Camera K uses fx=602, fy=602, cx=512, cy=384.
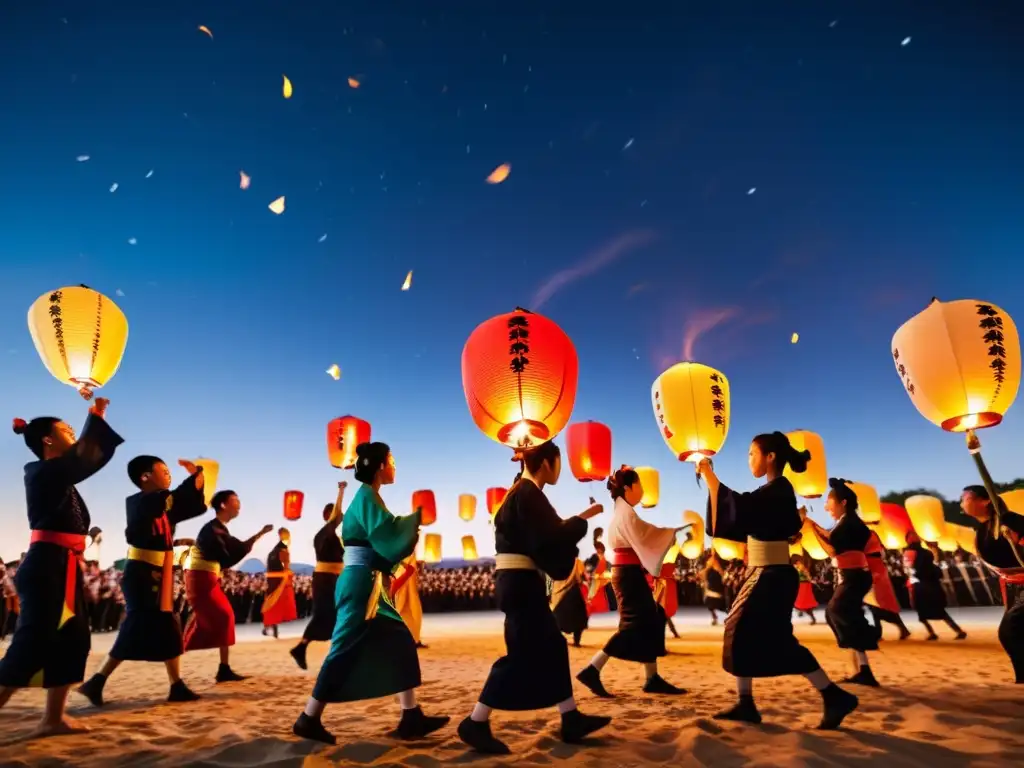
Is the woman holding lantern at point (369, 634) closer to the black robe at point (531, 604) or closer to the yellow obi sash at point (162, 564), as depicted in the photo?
the black robe at point (531, 604)

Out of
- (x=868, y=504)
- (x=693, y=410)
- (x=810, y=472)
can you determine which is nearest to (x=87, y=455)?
(x=693, y=410)

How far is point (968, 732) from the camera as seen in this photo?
12.4 ft

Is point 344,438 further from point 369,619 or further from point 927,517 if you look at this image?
point 927,517

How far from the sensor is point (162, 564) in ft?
17.5

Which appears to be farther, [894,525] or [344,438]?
[894,525]

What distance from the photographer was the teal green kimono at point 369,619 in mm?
3758

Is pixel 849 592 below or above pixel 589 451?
below

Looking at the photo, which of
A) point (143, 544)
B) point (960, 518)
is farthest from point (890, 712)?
point (960, 518)

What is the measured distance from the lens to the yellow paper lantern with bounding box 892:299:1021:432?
17.1ft

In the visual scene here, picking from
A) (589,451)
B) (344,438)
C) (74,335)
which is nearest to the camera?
(74,335)

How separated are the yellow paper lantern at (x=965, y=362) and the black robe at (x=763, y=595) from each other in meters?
2.18

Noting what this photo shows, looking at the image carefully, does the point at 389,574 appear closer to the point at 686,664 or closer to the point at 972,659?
the point at 686,664

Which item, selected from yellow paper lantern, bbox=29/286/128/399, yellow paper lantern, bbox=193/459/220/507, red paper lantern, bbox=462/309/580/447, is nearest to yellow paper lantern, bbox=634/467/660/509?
red paper lantern, bbox=462/309/580/447

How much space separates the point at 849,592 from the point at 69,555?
7002 millimetres
